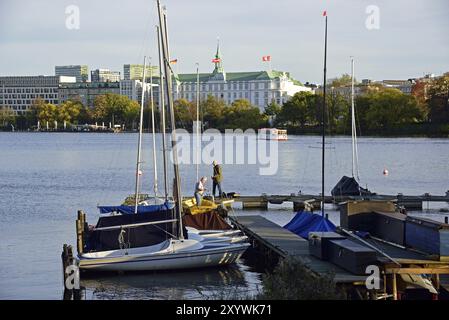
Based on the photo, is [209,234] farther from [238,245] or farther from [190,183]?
[190,183]

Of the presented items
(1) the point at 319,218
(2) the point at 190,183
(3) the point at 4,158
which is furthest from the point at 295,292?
(3) the point at 4,158

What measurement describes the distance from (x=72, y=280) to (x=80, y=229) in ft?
9.98

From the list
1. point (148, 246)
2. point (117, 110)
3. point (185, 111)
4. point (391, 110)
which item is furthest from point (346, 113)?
point (148, 246)

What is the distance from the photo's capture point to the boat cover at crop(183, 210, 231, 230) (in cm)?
2706

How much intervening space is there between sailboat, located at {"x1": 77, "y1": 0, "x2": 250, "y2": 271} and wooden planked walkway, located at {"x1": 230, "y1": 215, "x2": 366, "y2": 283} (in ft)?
4.29

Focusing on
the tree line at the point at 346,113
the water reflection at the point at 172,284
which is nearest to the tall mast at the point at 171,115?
the water reflection at the point at 172,284

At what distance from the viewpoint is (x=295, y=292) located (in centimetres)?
1340

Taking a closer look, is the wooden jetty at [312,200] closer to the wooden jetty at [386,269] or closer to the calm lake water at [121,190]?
the calm lake water at [121,190]

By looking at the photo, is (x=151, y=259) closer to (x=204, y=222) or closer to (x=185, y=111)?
(x=204, y=222)

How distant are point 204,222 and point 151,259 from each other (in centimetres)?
467

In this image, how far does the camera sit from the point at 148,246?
23078 mm

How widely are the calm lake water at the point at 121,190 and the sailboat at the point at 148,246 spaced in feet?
1.23

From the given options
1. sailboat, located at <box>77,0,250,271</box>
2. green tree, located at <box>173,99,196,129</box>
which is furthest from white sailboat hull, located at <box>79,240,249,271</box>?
green tree, located at <box>173,99,196,129</box>

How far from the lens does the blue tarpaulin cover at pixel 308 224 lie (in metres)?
24.9
